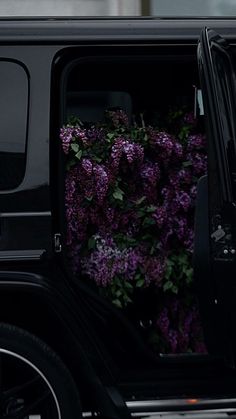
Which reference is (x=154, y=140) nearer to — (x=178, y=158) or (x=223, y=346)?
(x=178, y=158)

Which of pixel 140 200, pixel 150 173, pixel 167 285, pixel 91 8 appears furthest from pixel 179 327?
pixel 91 8

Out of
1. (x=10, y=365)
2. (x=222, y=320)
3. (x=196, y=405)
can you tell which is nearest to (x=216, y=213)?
(x=222, y=320)

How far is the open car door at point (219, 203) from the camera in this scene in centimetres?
350

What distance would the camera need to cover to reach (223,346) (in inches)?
146

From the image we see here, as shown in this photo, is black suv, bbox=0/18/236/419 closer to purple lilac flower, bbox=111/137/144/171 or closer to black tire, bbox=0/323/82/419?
black tire, bbox=0/323/82/419

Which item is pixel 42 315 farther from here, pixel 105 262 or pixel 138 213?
pixel 138 213

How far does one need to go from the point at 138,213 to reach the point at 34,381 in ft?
2.76

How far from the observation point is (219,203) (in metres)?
3.57

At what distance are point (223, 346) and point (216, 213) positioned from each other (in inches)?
21.4

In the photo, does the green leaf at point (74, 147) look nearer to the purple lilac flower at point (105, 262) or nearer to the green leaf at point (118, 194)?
the green leaf at point (118, 194)

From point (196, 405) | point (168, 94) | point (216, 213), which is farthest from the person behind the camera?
point (168, 94)

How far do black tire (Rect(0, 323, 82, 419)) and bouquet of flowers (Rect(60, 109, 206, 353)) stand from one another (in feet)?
1.31

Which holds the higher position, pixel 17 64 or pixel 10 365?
pixel 17 64

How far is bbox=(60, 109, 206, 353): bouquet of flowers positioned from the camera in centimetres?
392
